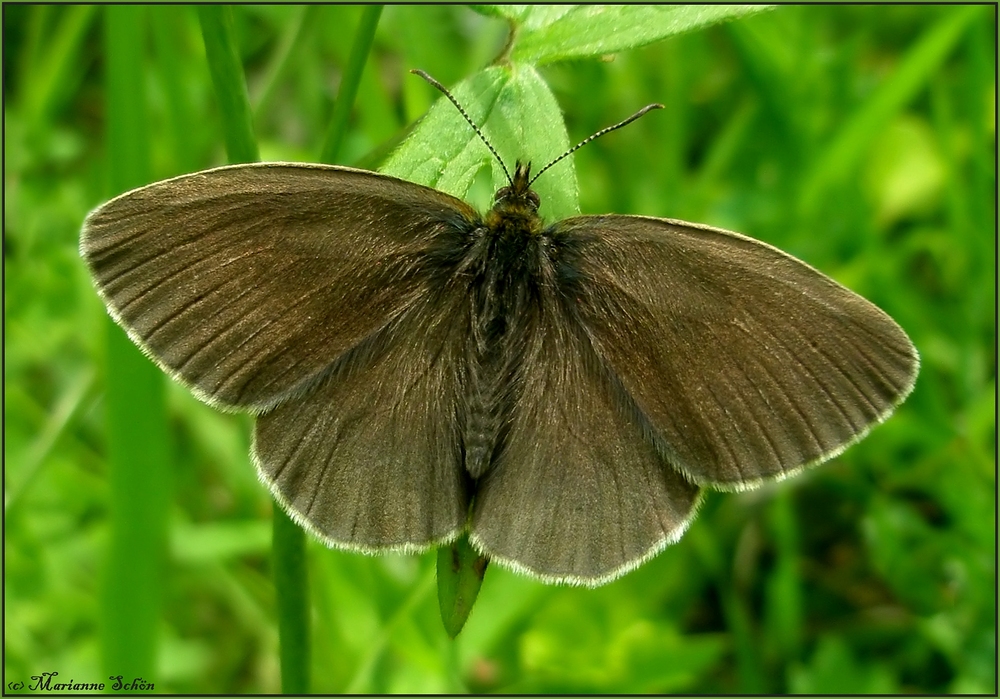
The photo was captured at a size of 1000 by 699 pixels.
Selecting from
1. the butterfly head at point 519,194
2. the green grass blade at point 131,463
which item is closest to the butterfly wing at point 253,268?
the butterfly head at point 519,194

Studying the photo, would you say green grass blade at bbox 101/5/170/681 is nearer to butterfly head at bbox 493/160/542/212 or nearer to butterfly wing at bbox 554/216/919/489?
butterfly head at bbox 493/160/542/212

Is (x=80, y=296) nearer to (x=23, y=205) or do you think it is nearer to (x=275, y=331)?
(x=23, y=205)

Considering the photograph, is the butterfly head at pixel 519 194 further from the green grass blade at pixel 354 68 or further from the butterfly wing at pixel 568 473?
the green grass blade at pixel 354 68

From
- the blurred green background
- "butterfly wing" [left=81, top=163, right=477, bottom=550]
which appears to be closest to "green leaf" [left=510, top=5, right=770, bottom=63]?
"butterfly wing" [left=81, top=163, right=477, bottom=550]

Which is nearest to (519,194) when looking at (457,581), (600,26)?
(600,26)

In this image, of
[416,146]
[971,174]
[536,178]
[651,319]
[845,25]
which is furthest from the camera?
[845,25]

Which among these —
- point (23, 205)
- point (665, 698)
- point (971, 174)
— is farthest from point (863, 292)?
point (23, 205)

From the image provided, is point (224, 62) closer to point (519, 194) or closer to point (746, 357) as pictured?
point (519, 194)
